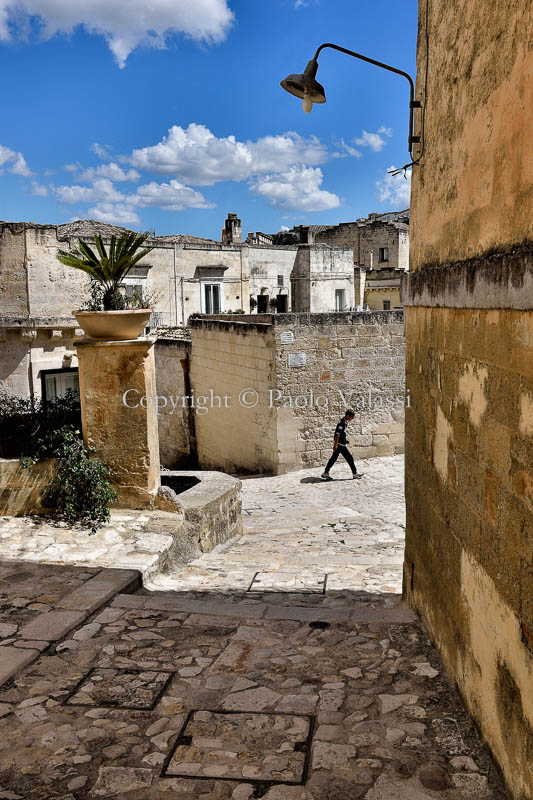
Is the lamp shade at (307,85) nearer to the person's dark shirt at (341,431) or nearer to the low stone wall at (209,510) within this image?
the low stone wall at (209,510)

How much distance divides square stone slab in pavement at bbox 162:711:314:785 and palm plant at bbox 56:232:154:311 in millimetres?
4536

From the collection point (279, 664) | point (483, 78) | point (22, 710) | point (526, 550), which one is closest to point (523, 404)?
point (526, 550)

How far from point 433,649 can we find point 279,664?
94 cm

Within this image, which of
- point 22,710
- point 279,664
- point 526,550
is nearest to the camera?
point 526,550

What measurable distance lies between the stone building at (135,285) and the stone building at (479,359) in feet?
13.7

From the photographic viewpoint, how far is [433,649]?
13.0 feet

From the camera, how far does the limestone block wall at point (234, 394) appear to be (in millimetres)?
12297

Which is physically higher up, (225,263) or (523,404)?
(225,263)

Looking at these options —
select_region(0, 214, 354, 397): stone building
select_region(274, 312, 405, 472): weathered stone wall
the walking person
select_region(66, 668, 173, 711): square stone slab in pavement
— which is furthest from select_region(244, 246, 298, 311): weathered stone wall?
select_region(66, 668, 173, 711): square stone slab in pavement

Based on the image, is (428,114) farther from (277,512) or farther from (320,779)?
(277,512)

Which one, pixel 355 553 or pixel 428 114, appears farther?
pixel 355 553

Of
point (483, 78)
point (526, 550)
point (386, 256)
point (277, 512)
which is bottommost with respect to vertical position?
point (277, 512)

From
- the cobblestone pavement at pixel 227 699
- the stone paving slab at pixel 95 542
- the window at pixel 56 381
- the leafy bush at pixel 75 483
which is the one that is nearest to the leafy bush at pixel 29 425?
the leafy bush at pixel 75 483

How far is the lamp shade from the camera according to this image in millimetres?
4977
